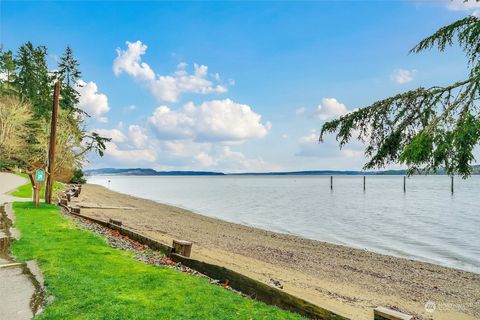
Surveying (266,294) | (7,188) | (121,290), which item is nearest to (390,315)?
(266,294)

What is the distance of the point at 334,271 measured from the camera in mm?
12664

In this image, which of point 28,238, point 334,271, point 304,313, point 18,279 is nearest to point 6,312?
point 18,279

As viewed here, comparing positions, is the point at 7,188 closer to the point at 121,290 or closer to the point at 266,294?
the point at 121,290

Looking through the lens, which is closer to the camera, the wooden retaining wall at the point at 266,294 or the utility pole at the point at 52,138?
the wooden retaining wall at the point at 266,294

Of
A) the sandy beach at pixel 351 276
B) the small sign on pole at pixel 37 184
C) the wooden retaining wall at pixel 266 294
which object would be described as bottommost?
the sandy beach at pixel 351 276

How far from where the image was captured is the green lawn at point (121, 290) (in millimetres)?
5359

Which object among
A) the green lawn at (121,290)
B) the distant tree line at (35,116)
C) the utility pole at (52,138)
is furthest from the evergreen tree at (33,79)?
the green lawn at (121,290)

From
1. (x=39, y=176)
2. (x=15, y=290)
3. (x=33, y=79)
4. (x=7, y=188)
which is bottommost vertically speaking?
(x=15, y=290)

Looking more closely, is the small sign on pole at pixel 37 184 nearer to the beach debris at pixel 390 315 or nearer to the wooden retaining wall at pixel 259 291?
the wooden retaining wall at pixel 259 291

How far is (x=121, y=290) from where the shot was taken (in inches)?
245

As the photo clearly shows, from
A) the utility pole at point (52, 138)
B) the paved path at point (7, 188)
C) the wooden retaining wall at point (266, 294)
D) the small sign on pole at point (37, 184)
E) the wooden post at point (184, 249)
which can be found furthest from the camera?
the paved path at point (7, 188)

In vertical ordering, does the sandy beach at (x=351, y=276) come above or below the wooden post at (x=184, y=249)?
below

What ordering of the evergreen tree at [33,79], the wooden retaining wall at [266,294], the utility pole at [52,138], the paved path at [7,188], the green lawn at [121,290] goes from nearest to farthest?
the wooden retaining wall at [266,294]
the green lawn at [121,290]
the utility pole at [52,138]
the paved path at [7,188]
the evergreen tree at [33,79]

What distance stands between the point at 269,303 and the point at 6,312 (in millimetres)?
4362
